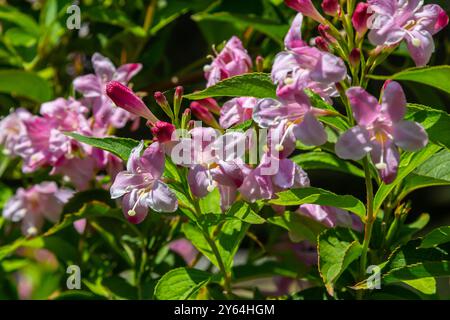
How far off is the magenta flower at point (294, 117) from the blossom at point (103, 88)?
1.33ft

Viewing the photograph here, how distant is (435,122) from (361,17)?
0.14 meters

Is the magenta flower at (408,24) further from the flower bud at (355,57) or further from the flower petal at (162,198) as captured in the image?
the flower petal at (162,198)

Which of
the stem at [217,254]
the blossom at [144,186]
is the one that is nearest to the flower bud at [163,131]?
the blossom at [144,186]

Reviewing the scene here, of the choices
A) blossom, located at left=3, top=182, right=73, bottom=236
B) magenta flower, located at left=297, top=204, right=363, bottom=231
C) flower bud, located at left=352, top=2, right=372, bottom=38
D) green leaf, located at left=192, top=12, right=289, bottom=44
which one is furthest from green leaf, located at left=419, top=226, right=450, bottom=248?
blossom, located at left=3, top=182, right=73, bottom=236

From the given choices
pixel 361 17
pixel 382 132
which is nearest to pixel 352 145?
pixel 382 132

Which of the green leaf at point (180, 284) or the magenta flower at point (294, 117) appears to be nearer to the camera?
the magenta flower at point (294, 117)

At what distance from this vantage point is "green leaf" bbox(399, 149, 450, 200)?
0.95 meters

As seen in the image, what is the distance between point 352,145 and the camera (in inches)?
31.1

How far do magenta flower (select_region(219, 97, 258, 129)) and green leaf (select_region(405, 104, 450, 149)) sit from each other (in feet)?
0.67

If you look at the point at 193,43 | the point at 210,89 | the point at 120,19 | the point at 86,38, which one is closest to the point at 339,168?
the point at 210,89

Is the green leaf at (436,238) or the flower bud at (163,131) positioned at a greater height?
the flower bud at (163,131)

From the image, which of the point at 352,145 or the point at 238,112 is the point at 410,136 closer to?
the point at 352,145

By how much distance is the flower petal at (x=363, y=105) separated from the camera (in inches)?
30.7
